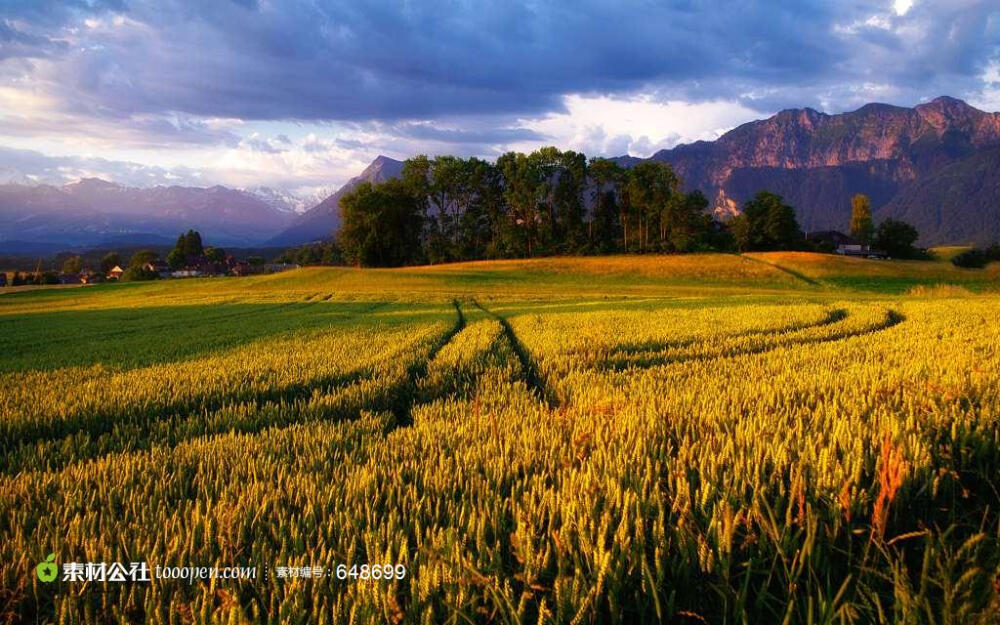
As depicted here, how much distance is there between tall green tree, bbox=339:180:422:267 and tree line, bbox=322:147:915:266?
0.75 ft

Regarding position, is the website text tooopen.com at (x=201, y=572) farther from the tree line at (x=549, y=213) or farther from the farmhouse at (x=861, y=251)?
the farmhouse at (x=861, y=251)

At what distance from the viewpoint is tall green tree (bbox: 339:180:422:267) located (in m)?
79.2

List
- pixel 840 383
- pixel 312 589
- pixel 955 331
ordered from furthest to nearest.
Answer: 1. pixel 955 331
2. pixel 840 383
3. pixel 312 589

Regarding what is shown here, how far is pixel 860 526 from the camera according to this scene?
2.31 metres

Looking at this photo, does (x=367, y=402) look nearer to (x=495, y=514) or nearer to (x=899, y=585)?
(x=495, y=514)

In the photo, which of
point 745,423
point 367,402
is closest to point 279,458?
point 367,402

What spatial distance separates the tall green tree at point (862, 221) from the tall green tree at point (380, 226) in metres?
97.4

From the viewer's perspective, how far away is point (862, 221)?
4353 inches

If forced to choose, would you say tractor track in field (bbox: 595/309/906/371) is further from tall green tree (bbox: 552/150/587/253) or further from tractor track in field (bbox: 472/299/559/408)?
tall green tree (bbox: 552/150/587/253)

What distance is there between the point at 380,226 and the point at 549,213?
101ft

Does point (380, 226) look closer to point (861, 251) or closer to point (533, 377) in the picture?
point (533, 377)

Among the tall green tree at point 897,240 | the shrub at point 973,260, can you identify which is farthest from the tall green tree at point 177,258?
the shrub at point 973,260

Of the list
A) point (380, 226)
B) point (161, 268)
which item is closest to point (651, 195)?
point (380, 226)

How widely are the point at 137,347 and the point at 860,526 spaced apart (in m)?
15.5
